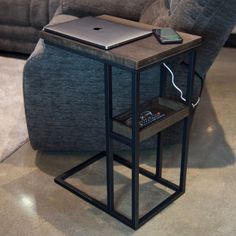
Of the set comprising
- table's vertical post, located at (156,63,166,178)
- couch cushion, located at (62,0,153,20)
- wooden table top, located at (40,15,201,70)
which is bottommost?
table's vertical post, located at (156,63,166,178)

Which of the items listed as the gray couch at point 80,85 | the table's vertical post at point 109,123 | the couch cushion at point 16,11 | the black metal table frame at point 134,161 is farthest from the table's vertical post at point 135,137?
the couch cushion at point 16,11

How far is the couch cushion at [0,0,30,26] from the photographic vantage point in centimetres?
300

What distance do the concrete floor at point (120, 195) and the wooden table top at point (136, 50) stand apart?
65cm

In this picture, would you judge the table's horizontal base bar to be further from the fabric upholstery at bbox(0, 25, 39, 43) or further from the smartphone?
the fabric upholstery at bbox(0, 25, 39, 43)

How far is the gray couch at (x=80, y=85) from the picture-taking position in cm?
170

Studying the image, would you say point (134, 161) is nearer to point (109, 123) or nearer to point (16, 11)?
point (109, 123)

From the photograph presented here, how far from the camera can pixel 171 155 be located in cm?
203

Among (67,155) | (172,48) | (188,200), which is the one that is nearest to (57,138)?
(67,155)

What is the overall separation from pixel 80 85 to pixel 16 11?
1431 millimetres

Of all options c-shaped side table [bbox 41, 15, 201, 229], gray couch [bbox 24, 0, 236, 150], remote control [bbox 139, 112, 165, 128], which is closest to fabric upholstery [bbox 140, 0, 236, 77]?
gray couch [bbox 24, 0, 236, 150]

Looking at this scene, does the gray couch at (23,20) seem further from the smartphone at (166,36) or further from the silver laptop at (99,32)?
the smartphone at (166,36)

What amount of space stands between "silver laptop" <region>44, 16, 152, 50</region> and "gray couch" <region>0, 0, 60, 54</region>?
143 cm

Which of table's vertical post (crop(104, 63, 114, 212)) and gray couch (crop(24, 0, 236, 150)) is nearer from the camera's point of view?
table's vertical post (crop(104, 63, 114, 212))

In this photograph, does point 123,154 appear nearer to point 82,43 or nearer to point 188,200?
point 188,200
